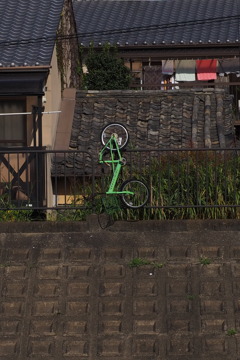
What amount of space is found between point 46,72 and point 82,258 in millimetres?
7170

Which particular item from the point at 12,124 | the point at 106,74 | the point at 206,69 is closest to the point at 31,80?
the point at 12,124

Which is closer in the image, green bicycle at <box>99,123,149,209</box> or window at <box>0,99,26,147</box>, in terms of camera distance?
green bicycle at <box>99,123,149,209</box>

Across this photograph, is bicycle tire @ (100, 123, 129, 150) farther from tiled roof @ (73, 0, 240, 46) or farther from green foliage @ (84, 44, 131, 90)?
tiled roof @ (73, 0, 240, 46)

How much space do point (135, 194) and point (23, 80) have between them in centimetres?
593

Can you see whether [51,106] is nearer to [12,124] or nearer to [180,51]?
[12,124]

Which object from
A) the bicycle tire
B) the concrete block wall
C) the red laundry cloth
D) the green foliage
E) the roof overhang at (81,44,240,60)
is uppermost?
the roof overhang at (81,44,240,60)

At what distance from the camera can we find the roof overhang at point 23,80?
17.0 metres

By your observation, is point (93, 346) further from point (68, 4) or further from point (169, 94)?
point (68, 4)

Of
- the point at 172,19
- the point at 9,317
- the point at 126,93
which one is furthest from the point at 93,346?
the point at 172,19

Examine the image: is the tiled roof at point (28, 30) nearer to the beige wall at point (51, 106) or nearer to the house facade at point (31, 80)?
the house facade at point (31, 80)

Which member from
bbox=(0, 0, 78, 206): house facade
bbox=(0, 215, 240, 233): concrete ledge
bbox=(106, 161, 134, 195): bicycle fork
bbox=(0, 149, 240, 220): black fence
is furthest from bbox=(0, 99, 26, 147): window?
bbox=(0, 215, 240, 233): concrete ledge

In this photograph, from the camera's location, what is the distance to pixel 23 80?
17.4m

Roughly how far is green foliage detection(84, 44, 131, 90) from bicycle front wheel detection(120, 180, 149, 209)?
13834 mm

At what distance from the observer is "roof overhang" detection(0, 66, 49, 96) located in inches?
671
